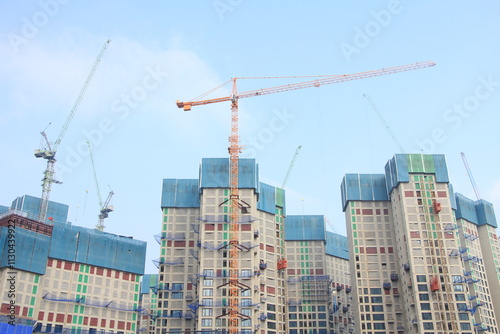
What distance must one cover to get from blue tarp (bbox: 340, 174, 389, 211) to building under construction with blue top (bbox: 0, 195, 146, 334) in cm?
6728

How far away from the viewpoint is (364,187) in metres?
174

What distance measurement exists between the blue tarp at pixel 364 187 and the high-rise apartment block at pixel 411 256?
0.32 meters

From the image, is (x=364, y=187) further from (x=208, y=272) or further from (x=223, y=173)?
(x=208, y=272)

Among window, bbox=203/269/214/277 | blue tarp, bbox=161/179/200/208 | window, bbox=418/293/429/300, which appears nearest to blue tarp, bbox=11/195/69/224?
blue tarp, bbox=161/179/200/208

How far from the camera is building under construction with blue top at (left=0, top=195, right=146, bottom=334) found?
134250mm

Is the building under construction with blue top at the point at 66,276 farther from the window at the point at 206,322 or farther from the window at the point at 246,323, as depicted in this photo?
the window at the point at 246,323

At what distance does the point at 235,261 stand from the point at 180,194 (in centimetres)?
3489

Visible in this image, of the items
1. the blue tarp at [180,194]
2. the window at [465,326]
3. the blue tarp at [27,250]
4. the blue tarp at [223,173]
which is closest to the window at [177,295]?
the blue tarp at [180,194]

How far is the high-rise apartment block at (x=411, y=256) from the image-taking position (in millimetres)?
146875

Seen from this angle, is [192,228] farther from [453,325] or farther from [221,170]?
[453,325]

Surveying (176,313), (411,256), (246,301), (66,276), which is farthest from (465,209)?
(66,276)

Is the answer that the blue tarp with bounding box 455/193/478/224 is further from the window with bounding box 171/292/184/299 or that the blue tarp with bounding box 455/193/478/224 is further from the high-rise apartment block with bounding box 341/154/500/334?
the window with bounding box 171/292/184/299

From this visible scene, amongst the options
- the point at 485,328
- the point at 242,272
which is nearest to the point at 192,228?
the point at 242,272

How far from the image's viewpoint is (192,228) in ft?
554
